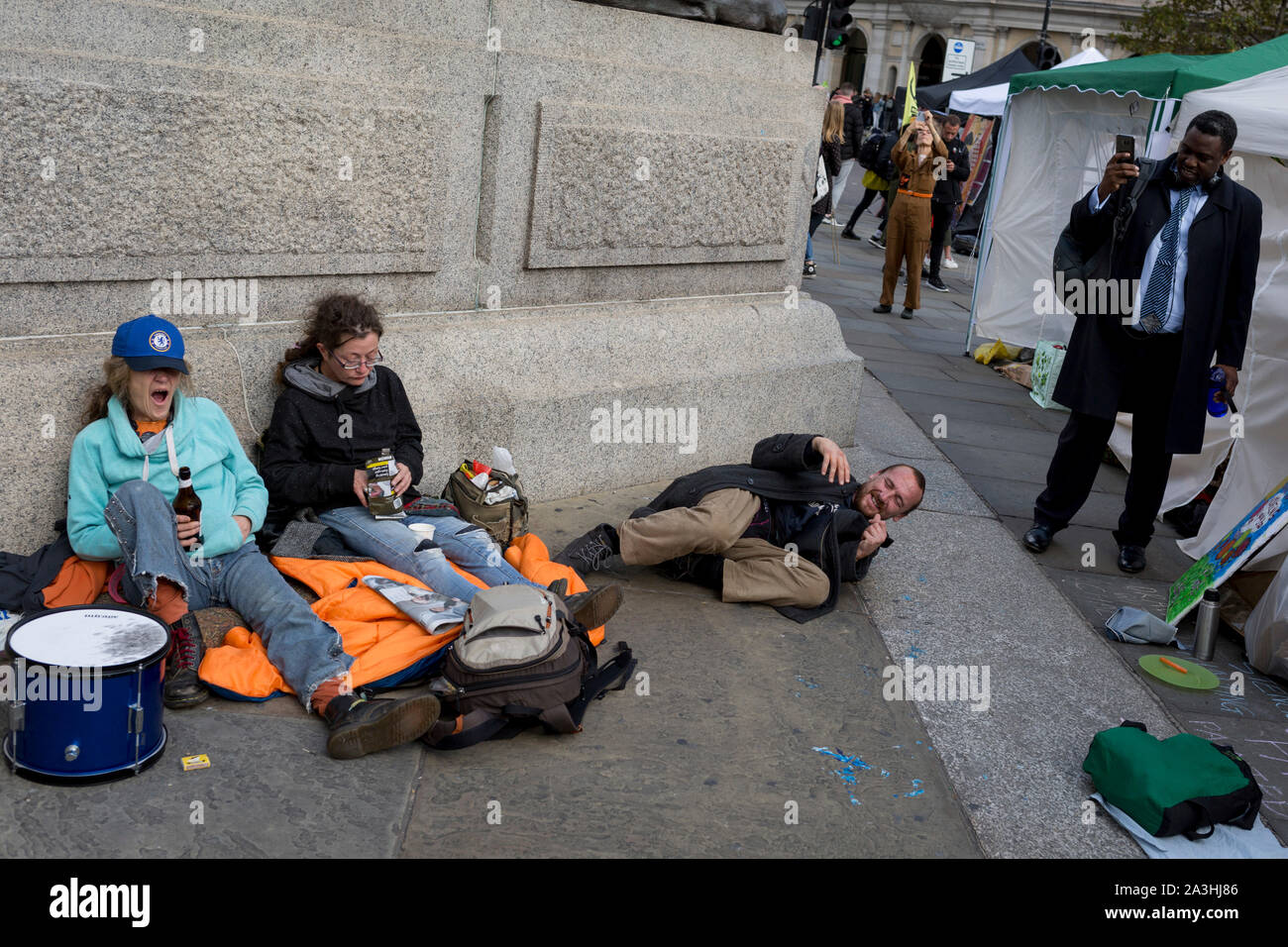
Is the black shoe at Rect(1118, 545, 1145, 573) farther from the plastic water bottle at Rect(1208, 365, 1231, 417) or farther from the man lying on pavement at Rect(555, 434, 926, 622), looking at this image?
the man lying on pavement at Rect(555, 434, 926, 622)

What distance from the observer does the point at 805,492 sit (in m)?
4.61

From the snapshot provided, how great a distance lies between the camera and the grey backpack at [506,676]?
3326 millimetres

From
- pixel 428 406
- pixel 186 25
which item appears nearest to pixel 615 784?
pixel 428 406

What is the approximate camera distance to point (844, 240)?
18141 mm

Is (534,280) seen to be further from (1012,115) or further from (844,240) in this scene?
(844,240)

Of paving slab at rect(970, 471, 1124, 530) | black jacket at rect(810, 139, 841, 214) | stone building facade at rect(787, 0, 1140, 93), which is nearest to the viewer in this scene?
paving slab at rect(970, 471, 1124, 530)

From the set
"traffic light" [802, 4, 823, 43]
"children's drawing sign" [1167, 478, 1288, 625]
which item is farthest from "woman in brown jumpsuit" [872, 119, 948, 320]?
"children's drawing sign" [1167, 478, 1288, 625]

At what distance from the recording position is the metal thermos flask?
467 cm

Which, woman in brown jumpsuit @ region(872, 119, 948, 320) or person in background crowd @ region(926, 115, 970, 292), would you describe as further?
person in background crowd @ region(926, 115, 970, 292)

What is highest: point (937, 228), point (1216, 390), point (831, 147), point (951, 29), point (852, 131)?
point (951, 29)

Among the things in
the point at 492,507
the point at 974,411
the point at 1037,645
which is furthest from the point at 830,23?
the point at 492,507

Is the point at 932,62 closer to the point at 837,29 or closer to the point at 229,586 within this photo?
the point at 837,29

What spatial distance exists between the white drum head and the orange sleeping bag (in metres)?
0.42

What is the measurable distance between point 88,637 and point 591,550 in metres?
2.00
